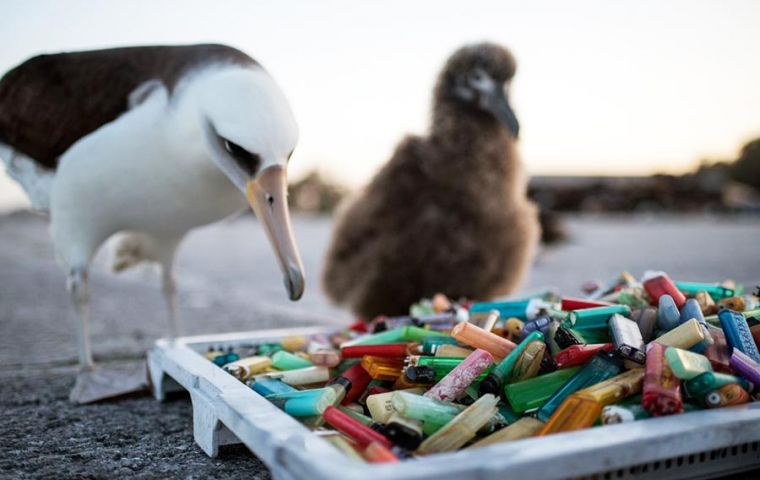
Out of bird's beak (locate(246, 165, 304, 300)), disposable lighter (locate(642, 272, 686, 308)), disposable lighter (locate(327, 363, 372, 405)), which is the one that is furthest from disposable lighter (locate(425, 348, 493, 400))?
disposable lighter (locate(642, 272, 686, 308))

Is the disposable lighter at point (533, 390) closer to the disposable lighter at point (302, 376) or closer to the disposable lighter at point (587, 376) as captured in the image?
the disposable lighter at point (587, 376)

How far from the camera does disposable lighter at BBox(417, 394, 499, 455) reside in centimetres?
122

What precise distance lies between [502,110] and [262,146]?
1.48 meters

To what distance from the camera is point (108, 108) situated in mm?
2111

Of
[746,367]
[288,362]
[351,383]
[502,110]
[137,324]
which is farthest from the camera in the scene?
[137,324]

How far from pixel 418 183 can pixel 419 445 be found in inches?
73.6

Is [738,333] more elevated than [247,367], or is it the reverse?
[738,333]

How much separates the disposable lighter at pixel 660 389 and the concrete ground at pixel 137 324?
0.80 m

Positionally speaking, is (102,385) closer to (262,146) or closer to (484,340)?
(262,146)

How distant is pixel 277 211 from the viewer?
5.60 ft

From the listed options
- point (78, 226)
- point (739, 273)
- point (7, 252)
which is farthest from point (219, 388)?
point (7, 252)

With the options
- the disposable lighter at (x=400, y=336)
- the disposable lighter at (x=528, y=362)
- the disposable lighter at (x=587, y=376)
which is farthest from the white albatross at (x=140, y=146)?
the disposable lighter at (x=587, y=376)

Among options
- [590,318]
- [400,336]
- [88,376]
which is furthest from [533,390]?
[88,376]

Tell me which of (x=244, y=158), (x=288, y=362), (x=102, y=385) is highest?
(x=244, y=158)
